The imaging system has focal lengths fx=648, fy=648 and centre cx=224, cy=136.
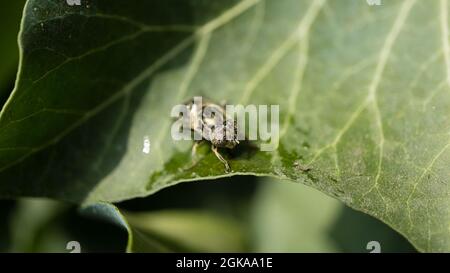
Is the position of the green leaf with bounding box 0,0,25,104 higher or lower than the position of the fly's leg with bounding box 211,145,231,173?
higher

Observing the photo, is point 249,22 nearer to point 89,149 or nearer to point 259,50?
point 259,50

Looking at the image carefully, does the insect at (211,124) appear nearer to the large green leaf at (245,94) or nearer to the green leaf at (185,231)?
the large green leaf at (245,94)

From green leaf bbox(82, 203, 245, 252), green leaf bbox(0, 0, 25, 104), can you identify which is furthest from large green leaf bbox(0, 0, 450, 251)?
green leaf bbox(0, 0, 25, 104)

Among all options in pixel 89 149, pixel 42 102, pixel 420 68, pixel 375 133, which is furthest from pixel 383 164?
pixel 42 102

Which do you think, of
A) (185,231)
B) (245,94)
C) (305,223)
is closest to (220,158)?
(245,94)

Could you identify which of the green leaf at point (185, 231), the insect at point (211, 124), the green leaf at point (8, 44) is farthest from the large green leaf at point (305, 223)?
the green leaf at point (8, 44)

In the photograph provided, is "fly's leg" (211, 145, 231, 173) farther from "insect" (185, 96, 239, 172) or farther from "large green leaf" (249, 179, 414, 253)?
"large green leaf" (249, 179, 414, 253)
